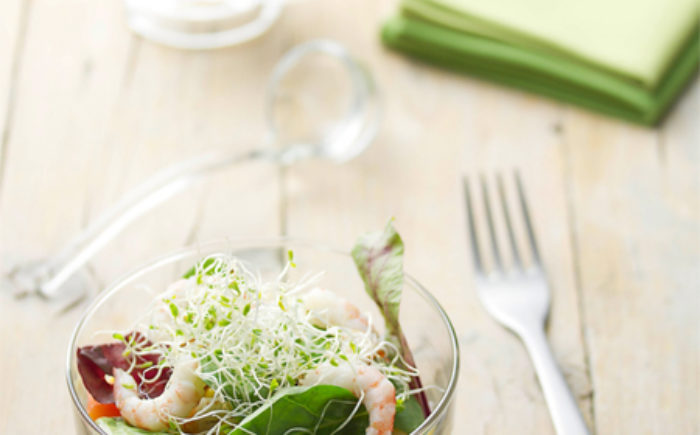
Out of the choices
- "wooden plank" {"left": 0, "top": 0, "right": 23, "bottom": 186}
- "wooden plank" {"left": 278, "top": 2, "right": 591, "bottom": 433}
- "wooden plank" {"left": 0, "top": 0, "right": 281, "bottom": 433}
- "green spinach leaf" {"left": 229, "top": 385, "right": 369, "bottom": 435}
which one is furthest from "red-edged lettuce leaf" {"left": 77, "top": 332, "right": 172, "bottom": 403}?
"wooden plank" {"left": 0, "top": 0, "right": 23, "bottom": 186}

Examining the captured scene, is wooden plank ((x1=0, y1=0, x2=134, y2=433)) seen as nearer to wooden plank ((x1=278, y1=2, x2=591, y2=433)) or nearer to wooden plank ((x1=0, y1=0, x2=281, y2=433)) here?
wooden plank ((x1=0, y1=0, x2=281, y2=433))

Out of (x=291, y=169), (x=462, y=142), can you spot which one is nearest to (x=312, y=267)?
(x=291, y=169)

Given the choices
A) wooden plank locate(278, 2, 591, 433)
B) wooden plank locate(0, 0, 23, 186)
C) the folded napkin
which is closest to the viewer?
wooden plank locate(278, 2, 591, 433)

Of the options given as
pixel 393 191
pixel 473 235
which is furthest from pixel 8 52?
pixel 473 235

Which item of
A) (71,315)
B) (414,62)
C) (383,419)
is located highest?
(383,419)

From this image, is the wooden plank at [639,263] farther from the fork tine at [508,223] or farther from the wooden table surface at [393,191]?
the fork tine at [508,223]

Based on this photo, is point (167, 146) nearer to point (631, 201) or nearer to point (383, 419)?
point (631, 201)

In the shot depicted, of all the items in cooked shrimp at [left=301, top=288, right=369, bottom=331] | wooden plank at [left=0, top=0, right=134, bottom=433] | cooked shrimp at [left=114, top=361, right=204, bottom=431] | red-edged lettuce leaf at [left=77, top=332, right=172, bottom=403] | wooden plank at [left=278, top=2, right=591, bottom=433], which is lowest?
wooden plank at [left=0, top=0, right=134, bottom=433]
